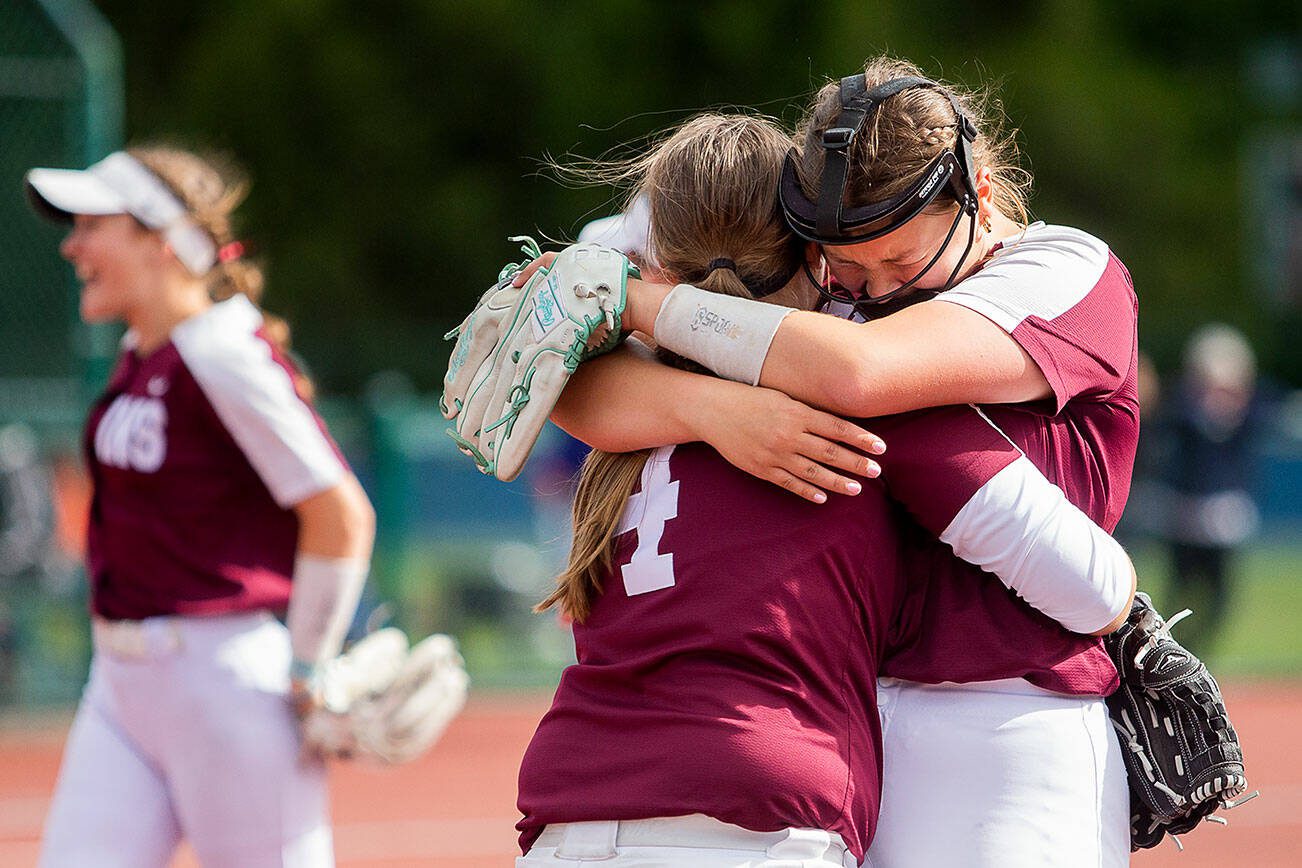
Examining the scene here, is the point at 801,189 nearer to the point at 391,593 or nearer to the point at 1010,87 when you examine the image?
the point at 391,593

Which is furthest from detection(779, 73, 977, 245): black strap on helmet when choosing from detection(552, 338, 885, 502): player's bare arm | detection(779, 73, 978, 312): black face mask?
detection(552, 338, 885, 502): player's bare arm

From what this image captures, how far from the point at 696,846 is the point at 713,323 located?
66 centimetres

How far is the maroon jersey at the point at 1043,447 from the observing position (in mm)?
2242

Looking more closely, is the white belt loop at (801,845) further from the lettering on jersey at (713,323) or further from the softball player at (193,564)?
the softball player at (193,564)

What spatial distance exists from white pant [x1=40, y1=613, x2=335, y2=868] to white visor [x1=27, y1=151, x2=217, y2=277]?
917mm

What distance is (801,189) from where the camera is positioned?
2.24 metres

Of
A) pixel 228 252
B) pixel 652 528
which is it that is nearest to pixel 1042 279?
pixel 652 528

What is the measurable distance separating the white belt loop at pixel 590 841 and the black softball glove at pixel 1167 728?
0.79m

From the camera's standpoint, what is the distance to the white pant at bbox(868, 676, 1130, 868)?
226 centimetres

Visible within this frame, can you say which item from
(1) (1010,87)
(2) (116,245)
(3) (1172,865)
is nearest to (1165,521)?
(3) (1172,865)

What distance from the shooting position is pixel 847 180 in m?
2.19

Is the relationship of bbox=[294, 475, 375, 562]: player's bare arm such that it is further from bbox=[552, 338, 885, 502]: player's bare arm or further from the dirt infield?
the dirt infield

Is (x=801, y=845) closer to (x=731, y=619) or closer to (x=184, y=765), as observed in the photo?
(x=731, y=619)

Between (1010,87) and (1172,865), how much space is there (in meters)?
17.2
